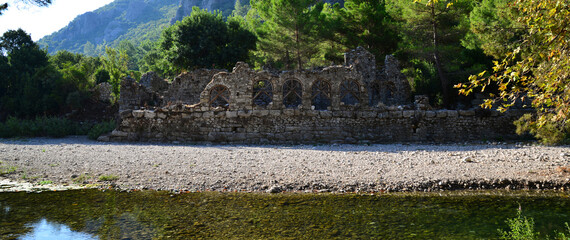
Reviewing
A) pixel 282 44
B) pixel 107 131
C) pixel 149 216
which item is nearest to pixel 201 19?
pixel 282 44

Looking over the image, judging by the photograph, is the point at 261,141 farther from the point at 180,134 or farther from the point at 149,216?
the point at 149,216

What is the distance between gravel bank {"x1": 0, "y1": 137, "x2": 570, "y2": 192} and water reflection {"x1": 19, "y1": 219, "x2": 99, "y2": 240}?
2.06 m

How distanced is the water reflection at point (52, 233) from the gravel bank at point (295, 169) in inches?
81.1

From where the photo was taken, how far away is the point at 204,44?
27.5 metres

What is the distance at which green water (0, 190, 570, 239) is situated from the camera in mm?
4898

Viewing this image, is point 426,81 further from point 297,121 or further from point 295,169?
point 295,169

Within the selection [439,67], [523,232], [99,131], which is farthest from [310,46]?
[523,232]

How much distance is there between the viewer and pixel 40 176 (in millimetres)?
8078

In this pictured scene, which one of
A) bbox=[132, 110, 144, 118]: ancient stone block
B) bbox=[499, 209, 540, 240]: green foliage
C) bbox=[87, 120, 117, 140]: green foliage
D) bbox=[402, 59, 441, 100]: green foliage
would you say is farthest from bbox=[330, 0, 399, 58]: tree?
bbox=[499, 209, 540, 240]: green foliage

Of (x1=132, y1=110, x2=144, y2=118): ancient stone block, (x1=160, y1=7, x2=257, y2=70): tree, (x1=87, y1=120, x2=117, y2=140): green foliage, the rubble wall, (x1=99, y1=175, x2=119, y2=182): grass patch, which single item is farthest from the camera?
(x1=160, y1=7, x2=257, y2=70): tree

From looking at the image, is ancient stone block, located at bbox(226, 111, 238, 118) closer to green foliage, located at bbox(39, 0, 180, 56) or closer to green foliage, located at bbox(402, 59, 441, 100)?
green foliage, located at bbox(402, 59, 441, 100)

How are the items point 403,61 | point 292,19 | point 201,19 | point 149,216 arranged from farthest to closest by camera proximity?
point 201,19 → point 403,61 → point 292,19 → point 149,216

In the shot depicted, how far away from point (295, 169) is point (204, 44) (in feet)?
70.2

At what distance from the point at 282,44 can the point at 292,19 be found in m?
1.93
